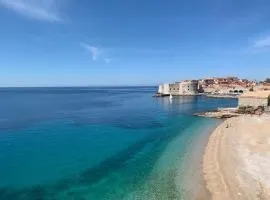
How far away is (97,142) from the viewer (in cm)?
3828

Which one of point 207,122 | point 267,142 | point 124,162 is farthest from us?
point 207,122

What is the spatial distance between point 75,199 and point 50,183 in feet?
12.7

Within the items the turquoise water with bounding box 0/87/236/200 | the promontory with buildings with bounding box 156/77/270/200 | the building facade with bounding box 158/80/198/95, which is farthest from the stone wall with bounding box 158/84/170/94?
the turquoise water with bounding box 0/87/236/200

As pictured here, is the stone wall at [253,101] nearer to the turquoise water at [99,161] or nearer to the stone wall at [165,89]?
the turquoise water at [99,161]

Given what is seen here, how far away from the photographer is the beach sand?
2080cm

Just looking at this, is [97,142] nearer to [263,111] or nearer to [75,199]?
[75,199]

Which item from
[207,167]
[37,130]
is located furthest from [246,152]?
[37,130]

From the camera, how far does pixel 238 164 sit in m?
26.8

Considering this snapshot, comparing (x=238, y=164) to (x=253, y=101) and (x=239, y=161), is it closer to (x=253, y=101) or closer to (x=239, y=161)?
(x=239, y=161)

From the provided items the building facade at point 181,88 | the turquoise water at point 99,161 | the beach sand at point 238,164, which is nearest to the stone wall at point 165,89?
the building facade at point 181,88

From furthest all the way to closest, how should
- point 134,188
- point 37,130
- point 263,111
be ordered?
point 263,111
point 37,130
point 134,188

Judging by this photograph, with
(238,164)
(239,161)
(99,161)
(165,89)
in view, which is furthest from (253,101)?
(165,89)

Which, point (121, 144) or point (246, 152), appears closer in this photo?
point (246, 152)

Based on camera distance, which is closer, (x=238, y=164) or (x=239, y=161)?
(x=238, y=164)
